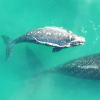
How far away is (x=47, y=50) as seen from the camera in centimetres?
1562

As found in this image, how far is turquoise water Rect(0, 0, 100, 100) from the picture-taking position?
15469 millimetres

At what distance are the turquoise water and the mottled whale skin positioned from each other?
956 mm

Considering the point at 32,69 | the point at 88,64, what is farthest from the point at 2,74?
the point at 88,64

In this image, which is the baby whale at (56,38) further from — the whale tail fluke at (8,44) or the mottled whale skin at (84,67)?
the whale tail fluke at (8,44)

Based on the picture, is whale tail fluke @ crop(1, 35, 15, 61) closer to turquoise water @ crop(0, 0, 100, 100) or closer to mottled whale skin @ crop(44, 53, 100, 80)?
turquoise water @ crop(0, 0, 100, 100)

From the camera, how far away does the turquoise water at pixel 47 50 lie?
50.8ft

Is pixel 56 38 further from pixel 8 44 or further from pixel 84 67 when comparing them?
pixel 8 44

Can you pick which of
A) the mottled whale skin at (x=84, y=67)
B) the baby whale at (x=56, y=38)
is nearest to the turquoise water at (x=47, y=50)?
the mottled whale skin at (x=84, y=67)

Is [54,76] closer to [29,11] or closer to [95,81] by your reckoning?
[95,81]

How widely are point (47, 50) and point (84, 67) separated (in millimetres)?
3291

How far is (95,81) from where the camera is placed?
50.2 ft

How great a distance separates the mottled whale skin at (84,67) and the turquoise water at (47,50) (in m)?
0.96

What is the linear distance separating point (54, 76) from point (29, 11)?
17.7 feet

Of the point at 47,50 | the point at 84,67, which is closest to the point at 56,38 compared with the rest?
the point at 84,67
